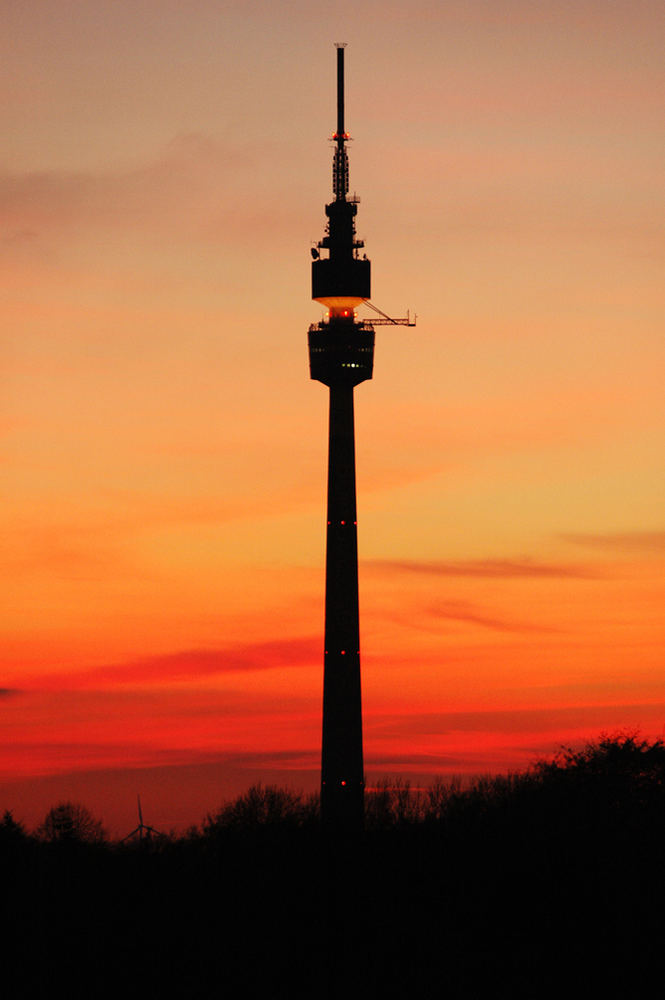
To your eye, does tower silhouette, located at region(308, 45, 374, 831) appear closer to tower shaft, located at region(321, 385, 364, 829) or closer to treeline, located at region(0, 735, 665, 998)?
tower shaft, located at region(321, 385, 364, 829)

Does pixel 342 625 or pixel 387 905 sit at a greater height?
pixel 342 625

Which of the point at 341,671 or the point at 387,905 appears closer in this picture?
the point at 387,905

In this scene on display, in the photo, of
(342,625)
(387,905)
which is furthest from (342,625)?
(387,905)

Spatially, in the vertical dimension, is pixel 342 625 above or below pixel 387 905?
above

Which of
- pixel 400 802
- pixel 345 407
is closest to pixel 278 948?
pixel 400 802

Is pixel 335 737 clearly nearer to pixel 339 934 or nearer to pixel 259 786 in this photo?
pixel 259 786

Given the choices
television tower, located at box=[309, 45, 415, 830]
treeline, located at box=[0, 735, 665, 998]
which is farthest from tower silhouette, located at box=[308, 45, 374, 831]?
treeline, located at box=[0, 735, 665, 998]

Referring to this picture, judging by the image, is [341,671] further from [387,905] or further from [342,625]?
[387,905]

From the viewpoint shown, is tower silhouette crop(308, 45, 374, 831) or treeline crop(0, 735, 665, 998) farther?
tower silhouette crop(308, 45, 374, 831)

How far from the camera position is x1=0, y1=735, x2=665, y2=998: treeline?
278 feet

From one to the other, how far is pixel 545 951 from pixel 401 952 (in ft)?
26.4

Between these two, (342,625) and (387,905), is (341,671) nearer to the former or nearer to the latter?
(342,625)

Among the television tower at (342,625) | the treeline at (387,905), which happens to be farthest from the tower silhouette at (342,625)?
the treeline at (387,905)

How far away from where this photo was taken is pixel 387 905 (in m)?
96.9
